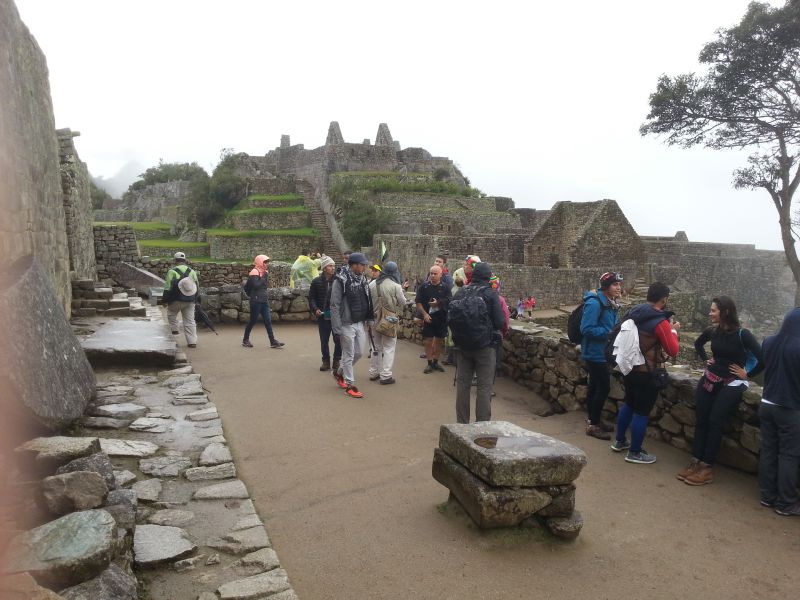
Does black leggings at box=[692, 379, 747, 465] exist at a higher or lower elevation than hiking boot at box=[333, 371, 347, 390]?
higher

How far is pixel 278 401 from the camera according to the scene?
668 centimetres

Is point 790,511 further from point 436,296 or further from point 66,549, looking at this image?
point 436,296

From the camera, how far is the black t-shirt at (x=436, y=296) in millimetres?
8203

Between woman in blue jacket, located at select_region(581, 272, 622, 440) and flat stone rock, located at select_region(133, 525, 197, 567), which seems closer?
flat stone rock, located at select_region(133, 525, 197, 567)

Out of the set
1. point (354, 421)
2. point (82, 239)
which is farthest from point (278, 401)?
point (82, 239)

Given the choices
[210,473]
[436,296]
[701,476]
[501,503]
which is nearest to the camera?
[501,503]

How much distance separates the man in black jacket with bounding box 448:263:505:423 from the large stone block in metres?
3.26

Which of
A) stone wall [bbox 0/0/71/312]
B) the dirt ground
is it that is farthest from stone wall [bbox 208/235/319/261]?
the dirt ground

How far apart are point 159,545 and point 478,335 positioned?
123 inches

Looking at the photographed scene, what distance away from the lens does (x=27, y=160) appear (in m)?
6.58

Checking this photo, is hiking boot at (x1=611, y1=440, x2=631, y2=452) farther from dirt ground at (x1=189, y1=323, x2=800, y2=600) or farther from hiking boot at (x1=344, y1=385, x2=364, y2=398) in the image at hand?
hiking boot at (x1=344, y1=385, x2=364, y2=398)

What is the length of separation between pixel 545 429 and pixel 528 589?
3.00 meters

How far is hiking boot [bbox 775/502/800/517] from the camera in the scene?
409 centimetres

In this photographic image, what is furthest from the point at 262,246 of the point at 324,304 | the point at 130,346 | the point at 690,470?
the point at 690,470
